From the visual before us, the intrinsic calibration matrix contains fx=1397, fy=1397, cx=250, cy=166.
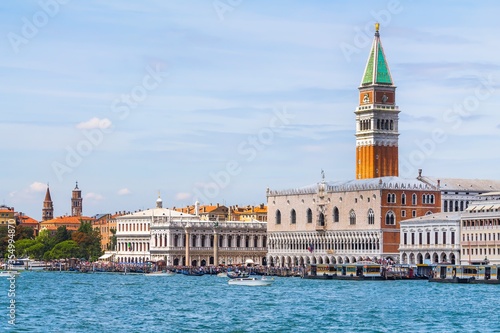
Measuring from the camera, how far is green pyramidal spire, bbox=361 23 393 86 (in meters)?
137

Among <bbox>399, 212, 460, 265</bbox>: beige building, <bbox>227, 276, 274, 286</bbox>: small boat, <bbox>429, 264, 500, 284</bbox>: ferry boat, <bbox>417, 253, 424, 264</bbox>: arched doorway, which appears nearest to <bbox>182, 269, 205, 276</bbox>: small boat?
<bbox>399, 212, 460, 265</bbox>: beige building

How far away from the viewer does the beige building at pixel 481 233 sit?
108m

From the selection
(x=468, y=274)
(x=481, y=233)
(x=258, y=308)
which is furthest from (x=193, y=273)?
(x=258, y=308)

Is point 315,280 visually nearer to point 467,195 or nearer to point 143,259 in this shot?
point 467,195

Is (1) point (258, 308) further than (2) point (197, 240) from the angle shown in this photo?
No

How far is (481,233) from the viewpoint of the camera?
363ft

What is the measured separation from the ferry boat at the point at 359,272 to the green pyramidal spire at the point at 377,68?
2874cm

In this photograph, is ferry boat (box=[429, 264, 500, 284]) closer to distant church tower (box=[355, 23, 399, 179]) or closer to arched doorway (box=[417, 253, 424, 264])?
arched doorway (box=[417, 253, 424, 264])

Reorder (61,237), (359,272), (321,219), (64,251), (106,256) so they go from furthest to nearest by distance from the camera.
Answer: (61,237)
(64,251)
(106,256)
(321,219)
(359,272)

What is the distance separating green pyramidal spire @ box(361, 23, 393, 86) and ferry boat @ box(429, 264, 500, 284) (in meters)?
36.5

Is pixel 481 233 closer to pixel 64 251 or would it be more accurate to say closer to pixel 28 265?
pixel 28 265

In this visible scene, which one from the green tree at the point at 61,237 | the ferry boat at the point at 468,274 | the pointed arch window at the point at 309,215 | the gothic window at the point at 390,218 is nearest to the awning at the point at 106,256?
the green tree at the point at 61,237

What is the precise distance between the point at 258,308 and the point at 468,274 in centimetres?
3259

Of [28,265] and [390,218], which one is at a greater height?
[390,218]
